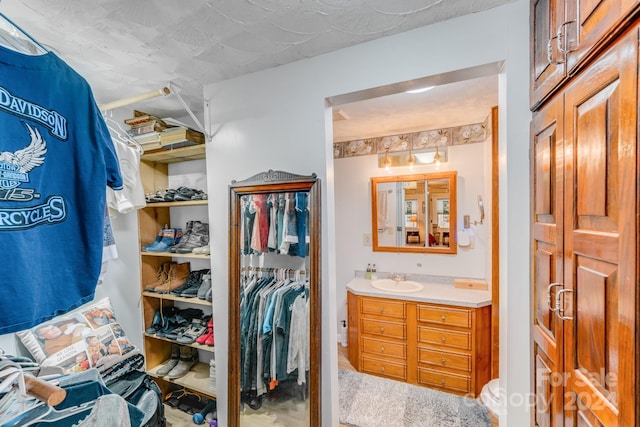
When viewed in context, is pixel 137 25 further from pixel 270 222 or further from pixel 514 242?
pixel 514 242

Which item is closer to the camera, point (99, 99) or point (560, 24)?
point (560, 24)

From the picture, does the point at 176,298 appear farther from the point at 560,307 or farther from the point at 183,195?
the point at 560,307

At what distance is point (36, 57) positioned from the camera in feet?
2.50

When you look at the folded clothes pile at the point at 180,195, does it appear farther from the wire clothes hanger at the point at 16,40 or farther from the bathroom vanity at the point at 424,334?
the bathroom vanity at the point at 424,334

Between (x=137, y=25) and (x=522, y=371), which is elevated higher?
(x=137, y=25)

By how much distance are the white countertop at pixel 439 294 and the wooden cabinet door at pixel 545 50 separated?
69.6 inches

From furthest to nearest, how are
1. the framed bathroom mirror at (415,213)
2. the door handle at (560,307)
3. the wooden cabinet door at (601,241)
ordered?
1. the framed bathroom mirror at (415,213)
2. the door handle at (560,307)
3. the wooden cabinet door at (601,241)

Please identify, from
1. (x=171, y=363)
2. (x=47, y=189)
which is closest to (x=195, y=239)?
(x=171, y=363)

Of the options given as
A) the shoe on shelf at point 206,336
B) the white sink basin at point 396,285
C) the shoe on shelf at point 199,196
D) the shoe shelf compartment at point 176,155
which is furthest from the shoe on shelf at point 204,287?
the white sink basin at point 396,285

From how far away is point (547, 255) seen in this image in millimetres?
925

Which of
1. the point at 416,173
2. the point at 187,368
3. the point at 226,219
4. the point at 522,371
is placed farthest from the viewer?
the point at 416,173

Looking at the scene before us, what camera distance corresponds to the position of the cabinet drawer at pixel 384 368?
2486mm

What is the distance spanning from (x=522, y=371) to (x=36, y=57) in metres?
2.10

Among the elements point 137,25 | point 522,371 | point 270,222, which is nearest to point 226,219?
point 270,222
